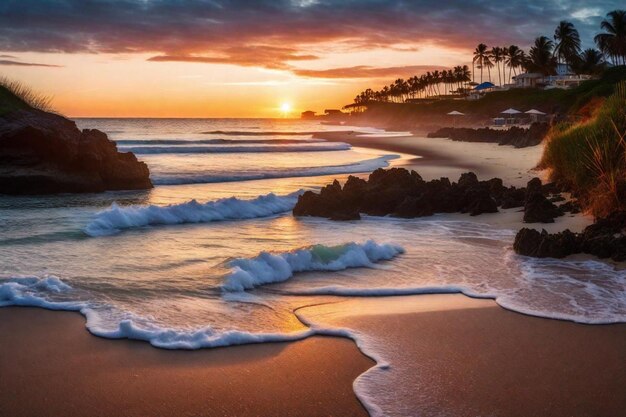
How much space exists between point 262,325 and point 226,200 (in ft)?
28.0

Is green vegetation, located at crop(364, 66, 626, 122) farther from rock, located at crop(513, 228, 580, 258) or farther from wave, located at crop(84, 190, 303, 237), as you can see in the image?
rock, located at crop(513, 228, 580, 258)

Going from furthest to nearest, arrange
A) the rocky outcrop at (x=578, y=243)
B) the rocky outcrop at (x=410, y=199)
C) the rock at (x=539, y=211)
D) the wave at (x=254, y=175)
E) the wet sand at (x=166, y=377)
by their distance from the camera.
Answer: the wave at (x=254, y=175)
the rocky outcrop at (x=410, y=199)
the rock at (x=539, y=211)
the rocky outcrop at (x=578, y=243)
the wet sand at (x=166, y=377)

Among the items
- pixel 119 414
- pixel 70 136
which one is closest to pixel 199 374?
pixel 119 414

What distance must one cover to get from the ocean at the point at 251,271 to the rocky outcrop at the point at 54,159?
4.62m

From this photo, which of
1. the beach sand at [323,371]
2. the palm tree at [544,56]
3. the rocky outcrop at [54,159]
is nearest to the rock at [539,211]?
the beach sand at [323,371]

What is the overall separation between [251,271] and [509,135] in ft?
136

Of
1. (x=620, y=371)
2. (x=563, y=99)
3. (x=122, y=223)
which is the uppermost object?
(x=563, y=99)

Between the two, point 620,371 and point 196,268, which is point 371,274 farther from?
point 620,371

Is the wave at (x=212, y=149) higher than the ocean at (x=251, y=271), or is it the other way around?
the wave at (x=212, y=149)

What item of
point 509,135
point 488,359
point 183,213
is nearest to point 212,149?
point 509,135

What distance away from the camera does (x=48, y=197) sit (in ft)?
57.3

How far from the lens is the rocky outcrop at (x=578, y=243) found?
28.3ft

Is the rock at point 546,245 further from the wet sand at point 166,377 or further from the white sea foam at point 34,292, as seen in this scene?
the white sea foam at point 34,292

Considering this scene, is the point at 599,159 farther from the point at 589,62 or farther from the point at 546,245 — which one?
the point at 589,62
